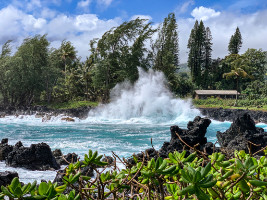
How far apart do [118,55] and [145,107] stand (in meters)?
10.9

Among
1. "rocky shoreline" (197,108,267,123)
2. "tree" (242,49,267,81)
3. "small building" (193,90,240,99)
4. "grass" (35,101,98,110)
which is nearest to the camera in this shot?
"rocky shoreline" (197,108,267,123)

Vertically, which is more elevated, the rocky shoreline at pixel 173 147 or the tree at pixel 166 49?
the tree at pixel 166 49

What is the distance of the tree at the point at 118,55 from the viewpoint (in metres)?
36.5

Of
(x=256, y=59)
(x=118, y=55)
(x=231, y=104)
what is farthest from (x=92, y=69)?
(x=256, y=59)

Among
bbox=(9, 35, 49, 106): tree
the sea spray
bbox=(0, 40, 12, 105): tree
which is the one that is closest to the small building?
the sea spray

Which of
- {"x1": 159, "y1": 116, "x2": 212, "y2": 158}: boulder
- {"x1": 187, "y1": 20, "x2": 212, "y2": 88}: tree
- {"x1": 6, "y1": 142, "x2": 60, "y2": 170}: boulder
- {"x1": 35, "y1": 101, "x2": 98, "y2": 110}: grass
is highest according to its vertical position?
{"x1": 187, "y1": 20, "x2": 212, "y2": 88}: tree

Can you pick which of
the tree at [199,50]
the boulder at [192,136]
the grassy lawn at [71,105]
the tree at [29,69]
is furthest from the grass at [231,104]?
the boulder at [192,136]

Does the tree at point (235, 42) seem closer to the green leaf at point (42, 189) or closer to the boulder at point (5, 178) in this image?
the boulder at point (5, 178)

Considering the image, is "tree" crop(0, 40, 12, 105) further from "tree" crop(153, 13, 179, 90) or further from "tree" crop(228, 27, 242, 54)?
"tree" crop(228, 27, 242, 54)

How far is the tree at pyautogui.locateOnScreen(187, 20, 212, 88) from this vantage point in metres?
50.8

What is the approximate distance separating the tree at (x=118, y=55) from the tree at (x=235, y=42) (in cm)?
2071

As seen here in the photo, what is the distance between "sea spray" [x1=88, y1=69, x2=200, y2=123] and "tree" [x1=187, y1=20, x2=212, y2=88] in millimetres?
18329

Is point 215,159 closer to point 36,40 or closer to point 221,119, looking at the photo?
point 221,119

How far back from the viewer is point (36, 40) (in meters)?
38.7
